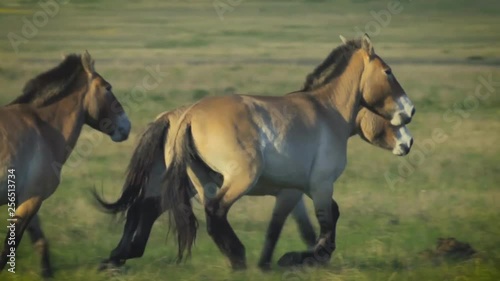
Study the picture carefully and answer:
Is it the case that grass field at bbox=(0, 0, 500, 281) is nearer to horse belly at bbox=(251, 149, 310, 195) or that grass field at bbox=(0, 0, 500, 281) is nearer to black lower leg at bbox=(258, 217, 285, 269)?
black lower leg at bbox=(258, 217, 285, 269)

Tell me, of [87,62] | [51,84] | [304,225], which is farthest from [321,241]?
[51,84]

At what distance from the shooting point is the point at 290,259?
28.6ft

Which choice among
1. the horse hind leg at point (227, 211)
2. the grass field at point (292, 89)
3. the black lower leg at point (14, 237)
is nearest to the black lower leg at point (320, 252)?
the grass field at point (292, 89)

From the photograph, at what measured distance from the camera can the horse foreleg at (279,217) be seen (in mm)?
8875

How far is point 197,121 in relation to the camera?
28.2 feet

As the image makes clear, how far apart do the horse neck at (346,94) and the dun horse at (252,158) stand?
0.02 m

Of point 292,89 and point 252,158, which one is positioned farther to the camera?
point 292,89

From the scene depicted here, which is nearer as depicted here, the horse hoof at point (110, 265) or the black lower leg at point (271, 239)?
the horse hoof at point (110, 265)

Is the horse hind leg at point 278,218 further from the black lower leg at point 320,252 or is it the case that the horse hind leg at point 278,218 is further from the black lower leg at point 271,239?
the black lower leg at point 320,252

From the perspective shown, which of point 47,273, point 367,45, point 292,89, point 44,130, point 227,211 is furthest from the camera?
point 292,89

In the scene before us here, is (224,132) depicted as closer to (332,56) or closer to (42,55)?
(332,56)

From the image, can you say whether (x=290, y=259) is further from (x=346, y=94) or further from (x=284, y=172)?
(x=346, y=94)

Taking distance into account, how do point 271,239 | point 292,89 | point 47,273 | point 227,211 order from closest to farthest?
point 47,273 → point 227,211 → point 271,239 → point 292,89

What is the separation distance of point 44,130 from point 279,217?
1777 millimetres
